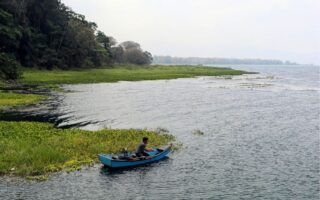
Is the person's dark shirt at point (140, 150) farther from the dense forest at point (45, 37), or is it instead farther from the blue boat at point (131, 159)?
the dense forest at point (45, 37)

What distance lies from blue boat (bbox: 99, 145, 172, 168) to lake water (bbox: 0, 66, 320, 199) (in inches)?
24.5

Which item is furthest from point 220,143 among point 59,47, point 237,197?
point 59,47

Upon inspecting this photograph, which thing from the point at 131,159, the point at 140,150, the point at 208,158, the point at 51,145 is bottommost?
the point at 208,158

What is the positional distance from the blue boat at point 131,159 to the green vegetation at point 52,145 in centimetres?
220

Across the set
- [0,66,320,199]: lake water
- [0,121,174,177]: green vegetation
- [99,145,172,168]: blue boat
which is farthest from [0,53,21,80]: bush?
[99,145,172,168]: blue boat

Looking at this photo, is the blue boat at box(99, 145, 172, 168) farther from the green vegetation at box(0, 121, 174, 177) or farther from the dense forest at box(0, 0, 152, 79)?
the dense forest at box(0, 0, 152, 79)

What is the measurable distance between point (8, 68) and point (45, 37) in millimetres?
48769

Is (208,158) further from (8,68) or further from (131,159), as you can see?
(8,68)

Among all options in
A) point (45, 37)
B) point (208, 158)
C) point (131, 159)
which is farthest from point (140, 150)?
point (45, 37)

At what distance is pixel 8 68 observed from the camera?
9531 centimetres

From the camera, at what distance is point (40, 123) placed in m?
50.2

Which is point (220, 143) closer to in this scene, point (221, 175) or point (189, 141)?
point (189, 141)

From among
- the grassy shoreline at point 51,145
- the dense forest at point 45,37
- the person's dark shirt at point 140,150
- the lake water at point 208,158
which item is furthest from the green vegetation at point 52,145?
the dense forest at point 45,37

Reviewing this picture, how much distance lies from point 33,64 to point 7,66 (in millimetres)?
38933
